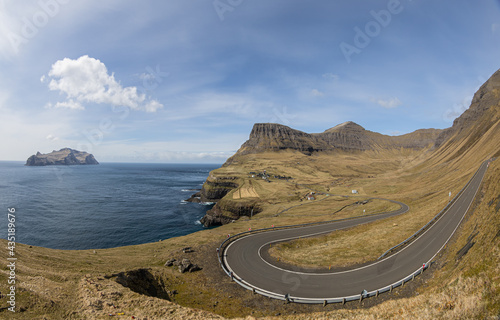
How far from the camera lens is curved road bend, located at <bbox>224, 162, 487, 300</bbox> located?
27094 mm

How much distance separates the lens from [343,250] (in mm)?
38438

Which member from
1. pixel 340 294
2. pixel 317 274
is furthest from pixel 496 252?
pixel 317 274

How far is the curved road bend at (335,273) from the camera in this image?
88.9ft

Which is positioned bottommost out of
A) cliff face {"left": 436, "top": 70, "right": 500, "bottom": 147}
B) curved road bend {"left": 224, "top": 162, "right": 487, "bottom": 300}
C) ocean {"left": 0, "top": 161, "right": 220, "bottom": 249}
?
ocean {"left": 0, "top": 161, "right": 220, "bottom": 249}

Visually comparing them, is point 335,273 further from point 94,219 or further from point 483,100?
point 483,100

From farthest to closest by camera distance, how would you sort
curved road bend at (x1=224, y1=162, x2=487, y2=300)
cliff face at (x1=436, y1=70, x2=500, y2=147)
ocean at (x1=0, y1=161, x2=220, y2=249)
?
cliff face at (x1=436, y1=70, x2=500, y2=147)
ocean at (x1=0, y1=161, x2=220, y2=249)
curved road bend at (x1=224, y1=162, x2=487, y2=300)

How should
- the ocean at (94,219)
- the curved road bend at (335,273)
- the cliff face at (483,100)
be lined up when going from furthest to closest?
the cliff face at (483,100) → the ocean at (94,219) → the curved road bend at (335,273)

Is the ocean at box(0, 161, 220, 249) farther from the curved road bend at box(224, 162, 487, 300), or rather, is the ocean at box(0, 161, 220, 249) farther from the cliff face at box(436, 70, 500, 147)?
the cliff face at box(436, 70, 500, 147)

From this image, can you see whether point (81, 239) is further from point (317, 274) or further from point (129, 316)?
point (317, 274)

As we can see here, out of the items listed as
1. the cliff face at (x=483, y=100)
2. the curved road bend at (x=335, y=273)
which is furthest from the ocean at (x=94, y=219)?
the cliff face at (x=483, y=100)

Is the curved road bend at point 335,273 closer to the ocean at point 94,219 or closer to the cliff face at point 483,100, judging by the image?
the ocean at point 94,219

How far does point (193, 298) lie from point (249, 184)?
107984 millimetres

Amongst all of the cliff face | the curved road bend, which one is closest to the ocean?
the curved road bend

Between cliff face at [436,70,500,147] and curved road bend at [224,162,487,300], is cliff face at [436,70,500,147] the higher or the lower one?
the higher one
